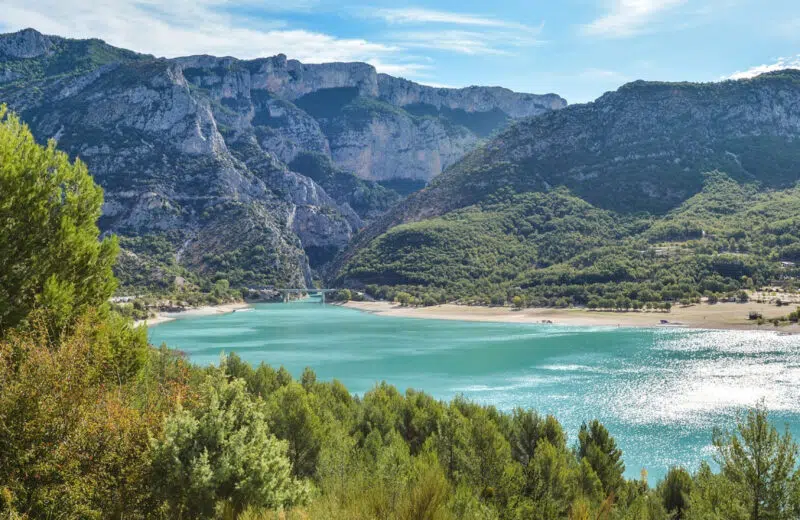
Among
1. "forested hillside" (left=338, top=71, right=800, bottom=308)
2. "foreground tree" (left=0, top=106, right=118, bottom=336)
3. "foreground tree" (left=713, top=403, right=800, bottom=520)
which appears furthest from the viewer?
"forested hillside" (left=338, top=71, right=800, bottom=308)

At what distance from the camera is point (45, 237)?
12.9 metres

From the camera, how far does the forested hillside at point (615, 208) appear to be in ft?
333

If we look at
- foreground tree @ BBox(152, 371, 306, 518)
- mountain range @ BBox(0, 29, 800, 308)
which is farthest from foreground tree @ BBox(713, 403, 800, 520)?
mountain range @ BBox(0, 29, 800, 308)

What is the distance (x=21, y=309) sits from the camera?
1206 cm

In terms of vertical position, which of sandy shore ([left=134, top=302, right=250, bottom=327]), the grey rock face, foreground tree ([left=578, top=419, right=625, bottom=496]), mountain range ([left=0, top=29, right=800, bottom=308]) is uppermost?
the grey rock face

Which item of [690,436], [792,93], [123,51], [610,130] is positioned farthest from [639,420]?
[123,51]

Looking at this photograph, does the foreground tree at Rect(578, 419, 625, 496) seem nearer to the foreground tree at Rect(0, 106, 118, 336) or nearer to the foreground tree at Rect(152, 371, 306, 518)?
the foreground tree at Rect(152, 371, 306, 518)

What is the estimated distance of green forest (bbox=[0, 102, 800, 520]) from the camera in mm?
8281

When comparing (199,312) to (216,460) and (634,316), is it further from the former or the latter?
(216,460)

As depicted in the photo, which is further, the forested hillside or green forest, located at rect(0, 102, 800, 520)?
the forested hillside

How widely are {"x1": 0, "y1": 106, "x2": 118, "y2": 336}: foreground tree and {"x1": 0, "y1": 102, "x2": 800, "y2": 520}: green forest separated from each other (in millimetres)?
33

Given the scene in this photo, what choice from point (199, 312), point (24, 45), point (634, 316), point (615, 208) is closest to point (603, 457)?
point (634, 316)

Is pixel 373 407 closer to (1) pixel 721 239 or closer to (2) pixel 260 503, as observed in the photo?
(2) pixel 260 503

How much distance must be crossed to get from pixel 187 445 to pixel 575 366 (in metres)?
48.6
